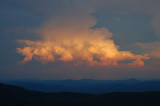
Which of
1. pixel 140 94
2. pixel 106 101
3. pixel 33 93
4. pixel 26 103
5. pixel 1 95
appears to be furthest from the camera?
pixel 33 93

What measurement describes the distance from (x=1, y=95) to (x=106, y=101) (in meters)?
28.0

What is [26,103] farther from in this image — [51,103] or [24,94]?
[24,94]

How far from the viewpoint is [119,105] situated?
39688 millimetres

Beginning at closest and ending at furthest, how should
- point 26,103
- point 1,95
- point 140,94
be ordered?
point 26,103 < point 140,94 < point 1,95

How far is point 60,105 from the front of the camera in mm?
39469

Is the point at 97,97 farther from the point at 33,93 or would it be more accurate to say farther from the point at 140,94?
the point at 33,93

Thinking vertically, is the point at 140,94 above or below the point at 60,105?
above

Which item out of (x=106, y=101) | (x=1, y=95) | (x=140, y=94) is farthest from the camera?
(x=1, y=95)

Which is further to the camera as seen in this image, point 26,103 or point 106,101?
point 106,101

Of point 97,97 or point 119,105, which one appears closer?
point 119,105

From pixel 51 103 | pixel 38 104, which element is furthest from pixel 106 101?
pixel 38 104

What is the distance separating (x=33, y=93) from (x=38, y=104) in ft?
49.0

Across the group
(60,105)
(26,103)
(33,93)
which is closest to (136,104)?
(60,105)

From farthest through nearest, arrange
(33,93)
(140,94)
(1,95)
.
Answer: (33,93), (1,95), (140,94)
